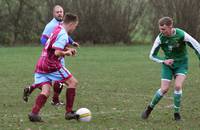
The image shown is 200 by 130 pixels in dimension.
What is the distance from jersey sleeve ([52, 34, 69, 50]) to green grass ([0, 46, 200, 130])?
117cm

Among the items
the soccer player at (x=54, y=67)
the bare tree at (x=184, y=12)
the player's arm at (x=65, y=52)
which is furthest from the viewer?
the bare tree at (x=184, y=12)

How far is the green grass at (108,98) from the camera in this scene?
887cm

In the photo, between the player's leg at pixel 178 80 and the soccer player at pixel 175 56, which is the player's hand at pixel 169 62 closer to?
the soccer player at pixel 175 56

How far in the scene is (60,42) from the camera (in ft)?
29.2

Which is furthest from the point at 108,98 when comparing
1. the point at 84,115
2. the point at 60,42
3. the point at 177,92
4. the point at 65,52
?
the point at 65,52

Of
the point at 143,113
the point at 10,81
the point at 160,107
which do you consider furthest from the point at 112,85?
the point at 143,113

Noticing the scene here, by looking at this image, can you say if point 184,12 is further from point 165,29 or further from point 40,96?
point 40,96

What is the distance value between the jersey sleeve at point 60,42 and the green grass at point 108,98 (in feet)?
3.83

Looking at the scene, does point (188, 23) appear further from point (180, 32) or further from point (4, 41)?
point (180, 32)

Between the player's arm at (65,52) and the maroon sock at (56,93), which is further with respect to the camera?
the maroon sock at (56,93)

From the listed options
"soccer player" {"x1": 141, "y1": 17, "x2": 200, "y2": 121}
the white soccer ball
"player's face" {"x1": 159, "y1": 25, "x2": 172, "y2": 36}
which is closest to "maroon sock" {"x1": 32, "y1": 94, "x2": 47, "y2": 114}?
the white soccer ball

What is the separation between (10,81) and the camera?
16234 mm

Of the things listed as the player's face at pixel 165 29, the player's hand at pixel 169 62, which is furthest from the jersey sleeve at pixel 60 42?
the player's hand at pixel 169 62

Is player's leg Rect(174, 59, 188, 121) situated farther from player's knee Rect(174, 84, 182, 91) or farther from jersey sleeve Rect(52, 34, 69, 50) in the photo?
jersey sleeve Rect(52, 34, 69, 50)
